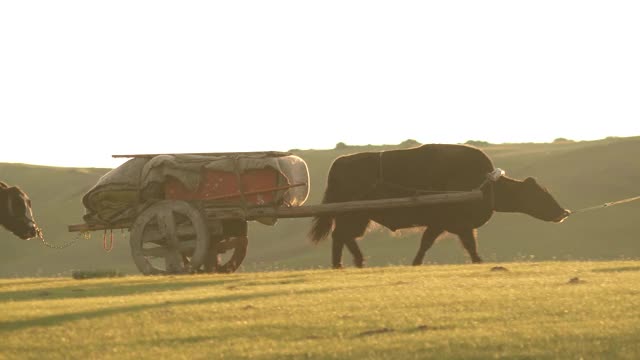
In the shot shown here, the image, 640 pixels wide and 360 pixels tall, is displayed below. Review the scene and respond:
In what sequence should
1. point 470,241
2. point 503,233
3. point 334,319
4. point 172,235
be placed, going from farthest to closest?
1. point 503,233
2. point 470,241
3. point 172,235
4. point 334,319

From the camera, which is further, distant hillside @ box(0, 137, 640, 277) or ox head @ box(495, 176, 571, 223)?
distant hillside @ box(0, 137, 640, 277)

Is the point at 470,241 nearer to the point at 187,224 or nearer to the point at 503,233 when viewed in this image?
the point at 187,224

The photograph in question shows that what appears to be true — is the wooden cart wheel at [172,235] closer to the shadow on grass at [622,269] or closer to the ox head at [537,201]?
the shadow on grass at [622,269]

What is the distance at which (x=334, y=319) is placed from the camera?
1210cm

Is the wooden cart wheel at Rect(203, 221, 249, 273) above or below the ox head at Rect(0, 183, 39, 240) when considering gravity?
below

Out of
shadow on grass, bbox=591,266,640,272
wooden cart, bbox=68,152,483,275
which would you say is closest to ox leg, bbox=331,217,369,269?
wooden cart, bbox=68,152,483,275

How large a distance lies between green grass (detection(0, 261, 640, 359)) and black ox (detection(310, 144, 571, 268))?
5176mm

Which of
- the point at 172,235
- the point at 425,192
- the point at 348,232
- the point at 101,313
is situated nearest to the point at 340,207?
the point at 348,232

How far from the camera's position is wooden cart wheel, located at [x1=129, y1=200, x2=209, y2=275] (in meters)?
19.5

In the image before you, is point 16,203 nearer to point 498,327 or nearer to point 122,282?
point 122,282

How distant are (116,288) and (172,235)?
10.8 ft

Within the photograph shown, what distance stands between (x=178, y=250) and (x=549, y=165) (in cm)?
3873

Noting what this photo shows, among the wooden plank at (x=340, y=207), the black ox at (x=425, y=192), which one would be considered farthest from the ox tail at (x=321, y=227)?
the wooden plank at (x=340, y=207)

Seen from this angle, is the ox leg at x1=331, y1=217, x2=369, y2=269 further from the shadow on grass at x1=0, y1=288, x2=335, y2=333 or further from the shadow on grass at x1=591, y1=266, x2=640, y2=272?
the shadow on grass at x1=0, y1=288, x2=335, y2=333
